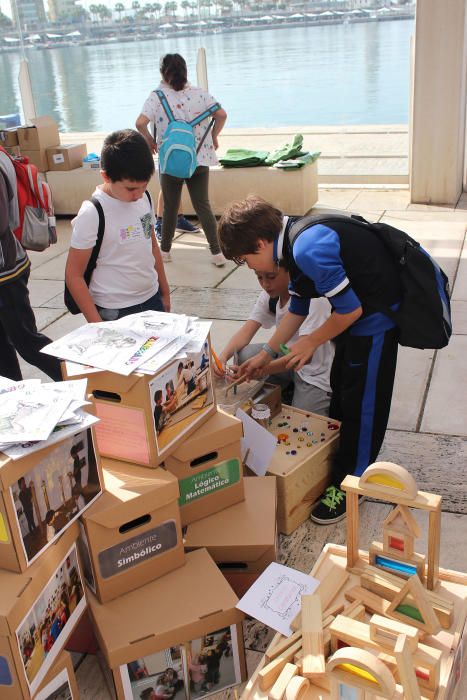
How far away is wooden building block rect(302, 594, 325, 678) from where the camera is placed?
178 centimetres

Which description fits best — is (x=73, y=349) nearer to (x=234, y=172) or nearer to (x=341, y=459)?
(x=341, y=459)

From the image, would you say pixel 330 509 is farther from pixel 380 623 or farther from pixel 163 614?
pixel 380 623

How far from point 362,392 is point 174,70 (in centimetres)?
410

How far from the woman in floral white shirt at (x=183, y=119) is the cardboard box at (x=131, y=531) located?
13.9 feet

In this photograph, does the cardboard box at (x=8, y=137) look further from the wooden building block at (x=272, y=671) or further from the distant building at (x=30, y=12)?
the wooden building block at (x=272, y=671)

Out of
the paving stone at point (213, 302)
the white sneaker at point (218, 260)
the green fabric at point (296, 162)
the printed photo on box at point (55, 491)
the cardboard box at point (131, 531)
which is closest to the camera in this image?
the printed photo on box at point (55, 491)

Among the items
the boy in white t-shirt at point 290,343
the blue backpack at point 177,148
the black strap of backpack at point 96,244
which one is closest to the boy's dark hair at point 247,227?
the boy in white t-shirt at point 290,343

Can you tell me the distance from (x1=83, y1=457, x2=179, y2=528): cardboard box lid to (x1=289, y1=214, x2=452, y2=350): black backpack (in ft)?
3.50

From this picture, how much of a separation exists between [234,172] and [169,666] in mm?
6148

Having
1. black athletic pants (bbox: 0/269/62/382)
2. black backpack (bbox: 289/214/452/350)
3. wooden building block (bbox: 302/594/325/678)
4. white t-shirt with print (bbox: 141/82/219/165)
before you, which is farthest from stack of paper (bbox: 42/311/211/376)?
white t-shirt with print (bbox: 141/82/219/165)

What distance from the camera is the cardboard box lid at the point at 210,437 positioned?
2.55 meters

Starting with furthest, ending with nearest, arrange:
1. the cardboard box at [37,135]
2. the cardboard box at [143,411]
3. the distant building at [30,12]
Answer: the distant building at [30,12], the cardboard box at [37,135], the cardboard box at [143,411]

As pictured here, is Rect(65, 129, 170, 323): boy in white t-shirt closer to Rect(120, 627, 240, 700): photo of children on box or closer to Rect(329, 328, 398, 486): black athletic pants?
Rect(329, 328, 398, 486): black athletic pants

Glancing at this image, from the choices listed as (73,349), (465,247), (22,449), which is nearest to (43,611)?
(22,449)
